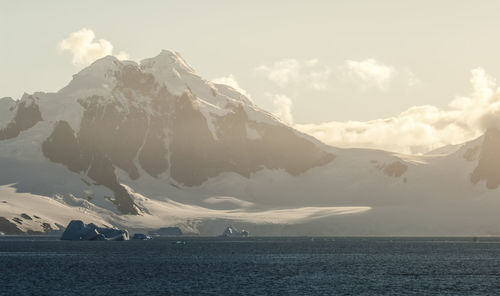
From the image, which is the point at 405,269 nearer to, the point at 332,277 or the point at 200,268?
the point at 332,277

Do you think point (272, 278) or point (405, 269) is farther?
point (405, 269)

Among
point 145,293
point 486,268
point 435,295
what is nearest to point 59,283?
point 145,293

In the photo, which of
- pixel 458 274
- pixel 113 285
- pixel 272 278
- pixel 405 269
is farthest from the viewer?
pixel 405 269

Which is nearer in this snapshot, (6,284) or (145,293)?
(145,293)

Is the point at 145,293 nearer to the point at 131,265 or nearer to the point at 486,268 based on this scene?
the point at 131,265

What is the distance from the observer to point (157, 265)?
634 feet

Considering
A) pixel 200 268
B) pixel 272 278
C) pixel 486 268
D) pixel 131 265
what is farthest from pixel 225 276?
pixel 486 268

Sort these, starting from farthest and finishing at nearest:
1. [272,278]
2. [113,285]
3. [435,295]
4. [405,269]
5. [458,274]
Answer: [405,269], [458,274], [272,278], [113,285], [435,295]

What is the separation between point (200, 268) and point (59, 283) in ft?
144

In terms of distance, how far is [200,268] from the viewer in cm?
18575

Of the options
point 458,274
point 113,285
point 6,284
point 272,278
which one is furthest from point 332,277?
point 6,284

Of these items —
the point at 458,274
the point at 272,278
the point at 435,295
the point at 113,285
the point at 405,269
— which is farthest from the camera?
the point at 405,269

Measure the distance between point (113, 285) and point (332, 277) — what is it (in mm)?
38921

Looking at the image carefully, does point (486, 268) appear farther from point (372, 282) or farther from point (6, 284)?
point (6, 284)
